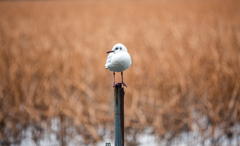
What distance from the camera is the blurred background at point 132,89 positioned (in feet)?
7.07

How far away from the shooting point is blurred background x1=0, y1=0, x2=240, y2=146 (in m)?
2.15

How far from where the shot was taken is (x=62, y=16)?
6082mm

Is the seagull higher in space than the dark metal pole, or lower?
higher

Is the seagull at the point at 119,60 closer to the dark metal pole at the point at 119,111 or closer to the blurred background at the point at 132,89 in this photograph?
the dark metal pole at the point at 119,111

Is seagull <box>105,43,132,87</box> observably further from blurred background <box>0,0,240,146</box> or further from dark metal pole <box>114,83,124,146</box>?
blurred background <box>0,0,240,146</box>

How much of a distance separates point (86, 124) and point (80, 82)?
77 centimetres

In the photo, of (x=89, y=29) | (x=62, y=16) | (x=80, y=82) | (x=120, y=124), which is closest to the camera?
(x=120, y=124)

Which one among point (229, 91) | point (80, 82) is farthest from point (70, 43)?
point (229, 91)

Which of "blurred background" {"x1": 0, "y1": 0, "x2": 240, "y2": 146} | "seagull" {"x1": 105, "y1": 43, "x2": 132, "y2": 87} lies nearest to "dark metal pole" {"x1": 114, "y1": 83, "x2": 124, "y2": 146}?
"seagull" {"x1": 105, "y1": 43, "x2": 132, "y2": 87}

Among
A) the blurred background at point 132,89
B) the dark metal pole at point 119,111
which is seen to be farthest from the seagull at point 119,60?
the blurred background at point 132,89

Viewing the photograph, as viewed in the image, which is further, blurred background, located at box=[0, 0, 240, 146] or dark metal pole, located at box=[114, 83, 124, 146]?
blurred background, located at box=[0, 0, 240, 146]

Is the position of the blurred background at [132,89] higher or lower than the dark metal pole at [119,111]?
higher

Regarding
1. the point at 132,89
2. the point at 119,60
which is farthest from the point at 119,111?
the point at 132,89

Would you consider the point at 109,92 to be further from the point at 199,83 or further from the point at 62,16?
the point at 62,16
